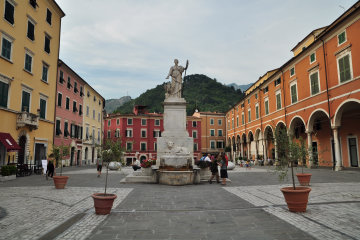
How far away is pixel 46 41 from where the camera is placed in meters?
23.9

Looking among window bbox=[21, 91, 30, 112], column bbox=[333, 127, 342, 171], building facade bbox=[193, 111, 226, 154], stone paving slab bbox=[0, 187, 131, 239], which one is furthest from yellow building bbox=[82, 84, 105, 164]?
column bbox=[333, 127, 342, 171]

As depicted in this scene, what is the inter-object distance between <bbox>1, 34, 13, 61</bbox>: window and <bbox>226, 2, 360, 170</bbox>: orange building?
63.6 ft

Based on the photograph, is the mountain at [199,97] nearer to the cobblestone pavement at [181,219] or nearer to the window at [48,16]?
the window at [48,16]

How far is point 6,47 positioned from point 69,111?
13.8m

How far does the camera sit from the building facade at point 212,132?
5781 centimetres

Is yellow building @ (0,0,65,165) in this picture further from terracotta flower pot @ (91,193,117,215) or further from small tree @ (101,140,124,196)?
terracotta flower pot @ (91,193,117,215)

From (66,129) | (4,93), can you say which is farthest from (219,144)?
(4,93)

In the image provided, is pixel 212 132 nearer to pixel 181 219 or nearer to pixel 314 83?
pixel 314 83

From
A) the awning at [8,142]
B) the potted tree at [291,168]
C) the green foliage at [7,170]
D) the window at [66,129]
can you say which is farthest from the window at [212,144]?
the potted tree at [291,168]

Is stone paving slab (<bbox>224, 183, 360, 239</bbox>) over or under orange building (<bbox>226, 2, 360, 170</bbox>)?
under

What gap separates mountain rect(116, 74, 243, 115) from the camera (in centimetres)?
7431

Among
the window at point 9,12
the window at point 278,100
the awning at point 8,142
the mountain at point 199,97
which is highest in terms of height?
the mountain at point 199,97

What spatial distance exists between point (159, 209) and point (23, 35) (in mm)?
20845

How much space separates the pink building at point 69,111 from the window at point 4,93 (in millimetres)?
9169
